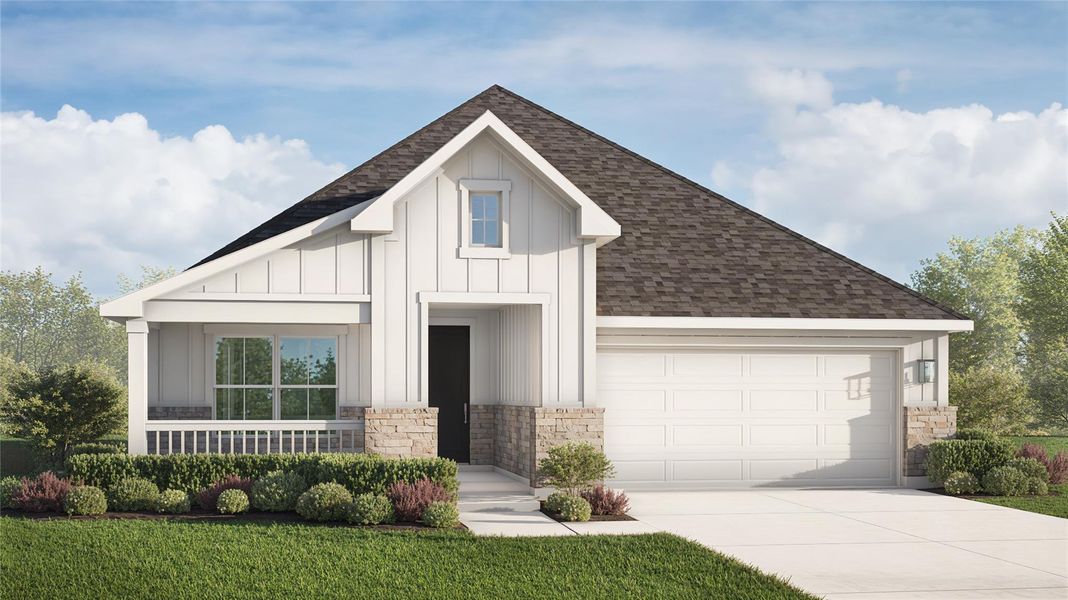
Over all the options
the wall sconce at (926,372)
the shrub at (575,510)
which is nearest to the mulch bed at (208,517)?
the shrub at (575,510)

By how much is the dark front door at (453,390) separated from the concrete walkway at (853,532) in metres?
0.67

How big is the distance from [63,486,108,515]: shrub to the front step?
4781 mm

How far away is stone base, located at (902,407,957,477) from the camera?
18500mm

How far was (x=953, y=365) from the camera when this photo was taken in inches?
1743

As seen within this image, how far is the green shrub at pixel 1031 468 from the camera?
17547 mm

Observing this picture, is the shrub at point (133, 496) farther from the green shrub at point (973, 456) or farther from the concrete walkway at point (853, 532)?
the green shrub at point (973, 456)

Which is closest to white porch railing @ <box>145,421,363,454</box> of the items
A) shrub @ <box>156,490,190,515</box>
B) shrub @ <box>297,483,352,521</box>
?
shrub @ <box>156,490,190,515</box>

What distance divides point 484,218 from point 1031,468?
32.2 feet

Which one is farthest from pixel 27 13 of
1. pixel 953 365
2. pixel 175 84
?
pixel 953 365

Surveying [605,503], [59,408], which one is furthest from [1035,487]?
[59,408]

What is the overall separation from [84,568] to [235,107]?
2784 cm

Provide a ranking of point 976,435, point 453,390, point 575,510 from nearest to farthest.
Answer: point 575,510
point 976,435
point 453,390

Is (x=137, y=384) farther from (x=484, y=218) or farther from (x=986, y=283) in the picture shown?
(x=986, y=283)

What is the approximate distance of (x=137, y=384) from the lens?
1541 cm
